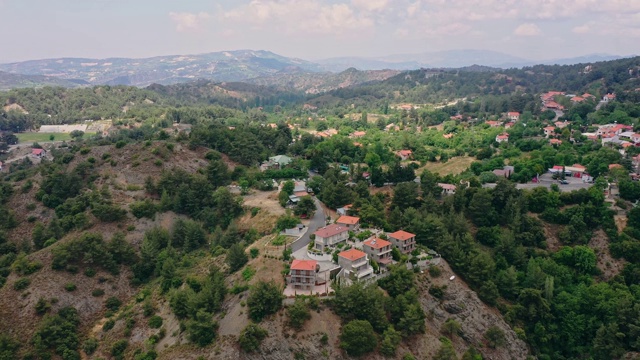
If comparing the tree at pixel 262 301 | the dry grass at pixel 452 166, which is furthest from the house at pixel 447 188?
the tree at pixel 262 301

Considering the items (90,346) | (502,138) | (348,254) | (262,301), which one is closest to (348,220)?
(348,254)

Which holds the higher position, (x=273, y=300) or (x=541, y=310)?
(x=273, y=300)

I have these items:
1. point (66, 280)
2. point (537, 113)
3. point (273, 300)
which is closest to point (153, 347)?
point (273, 300)

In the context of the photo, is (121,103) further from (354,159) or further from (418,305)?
(418,305)

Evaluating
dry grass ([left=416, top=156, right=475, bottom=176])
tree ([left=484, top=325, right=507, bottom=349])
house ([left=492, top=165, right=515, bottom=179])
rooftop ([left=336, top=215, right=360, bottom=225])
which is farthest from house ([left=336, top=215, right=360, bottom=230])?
dry grass ([left=416, top=156, right=475, bottom=176])

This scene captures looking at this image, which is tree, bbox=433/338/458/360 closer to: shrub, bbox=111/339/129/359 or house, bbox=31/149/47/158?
shrub, bbox=111/339/129/359

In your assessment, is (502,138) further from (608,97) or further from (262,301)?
(262,301)

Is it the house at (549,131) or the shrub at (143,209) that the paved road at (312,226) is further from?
the house at (549,131)
